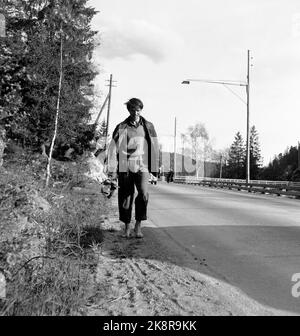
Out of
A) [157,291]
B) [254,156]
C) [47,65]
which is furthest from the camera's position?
[254,156]

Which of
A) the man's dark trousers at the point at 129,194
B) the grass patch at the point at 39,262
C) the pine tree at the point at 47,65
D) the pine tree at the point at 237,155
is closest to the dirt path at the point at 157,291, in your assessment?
the grass patch at the point at 39,262

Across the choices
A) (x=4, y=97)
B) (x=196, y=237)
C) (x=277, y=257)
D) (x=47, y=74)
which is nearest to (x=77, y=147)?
(x=47, y=74)

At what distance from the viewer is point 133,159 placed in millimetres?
5348

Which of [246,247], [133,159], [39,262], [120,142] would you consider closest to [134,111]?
[120,142]

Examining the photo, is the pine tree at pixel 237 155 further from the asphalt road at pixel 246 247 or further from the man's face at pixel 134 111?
the man's face at pixel 134 111

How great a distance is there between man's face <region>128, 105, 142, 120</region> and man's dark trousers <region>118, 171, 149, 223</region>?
795 mm

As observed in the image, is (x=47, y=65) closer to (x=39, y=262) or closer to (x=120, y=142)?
(x=120, y=142)

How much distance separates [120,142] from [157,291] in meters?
2.68

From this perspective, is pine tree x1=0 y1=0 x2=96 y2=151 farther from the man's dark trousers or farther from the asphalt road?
the man's dark trousers

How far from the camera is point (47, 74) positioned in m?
19.4

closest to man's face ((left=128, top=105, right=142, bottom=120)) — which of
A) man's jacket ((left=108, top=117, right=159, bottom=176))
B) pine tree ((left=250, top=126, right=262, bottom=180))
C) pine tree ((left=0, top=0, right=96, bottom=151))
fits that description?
man's jacket ((left=108, top=117, right=159, bottom=176))
